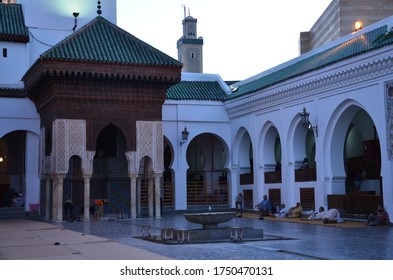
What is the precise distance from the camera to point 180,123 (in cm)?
2172

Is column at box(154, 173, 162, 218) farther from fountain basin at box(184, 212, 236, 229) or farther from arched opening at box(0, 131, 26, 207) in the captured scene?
fountain basin at box(184, 212, 236, 229)

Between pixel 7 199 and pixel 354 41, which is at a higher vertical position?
pixel 354 41

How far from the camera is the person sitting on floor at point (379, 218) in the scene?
1388 centimetres

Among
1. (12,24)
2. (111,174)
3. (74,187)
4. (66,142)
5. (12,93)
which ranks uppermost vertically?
(12,24)

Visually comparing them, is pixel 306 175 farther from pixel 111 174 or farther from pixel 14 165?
pixel 14 165

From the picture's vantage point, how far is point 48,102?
733 inches

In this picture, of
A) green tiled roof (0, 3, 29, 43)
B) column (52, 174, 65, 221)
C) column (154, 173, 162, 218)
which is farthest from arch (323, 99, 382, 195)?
green tiled roof (0, 3, 29, 43)

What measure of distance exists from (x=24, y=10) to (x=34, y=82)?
4.63 m

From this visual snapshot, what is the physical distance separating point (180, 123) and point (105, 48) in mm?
4303

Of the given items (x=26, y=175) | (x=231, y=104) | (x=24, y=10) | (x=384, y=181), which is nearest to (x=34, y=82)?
(x=26, y=175)

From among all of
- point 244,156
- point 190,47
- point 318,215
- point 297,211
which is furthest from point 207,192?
point 190,47

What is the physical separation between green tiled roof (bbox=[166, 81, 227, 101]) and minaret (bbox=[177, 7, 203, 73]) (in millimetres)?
31804

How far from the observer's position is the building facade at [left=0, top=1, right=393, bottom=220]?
52.1 ft

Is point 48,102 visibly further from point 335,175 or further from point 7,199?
point 335,175
